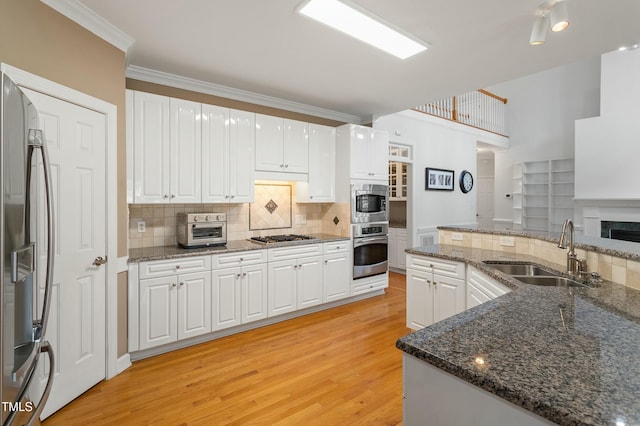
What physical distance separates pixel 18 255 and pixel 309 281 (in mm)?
2955

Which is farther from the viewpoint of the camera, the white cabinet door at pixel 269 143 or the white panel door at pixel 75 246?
the white cabinet door at pixel 269 143

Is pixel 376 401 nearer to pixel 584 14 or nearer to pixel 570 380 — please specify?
pixel 570 380

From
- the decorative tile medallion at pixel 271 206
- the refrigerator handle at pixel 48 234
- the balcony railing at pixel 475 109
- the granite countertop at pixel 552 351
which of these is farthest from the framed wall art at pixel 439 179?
the refrigerator handle at pixel 48 234

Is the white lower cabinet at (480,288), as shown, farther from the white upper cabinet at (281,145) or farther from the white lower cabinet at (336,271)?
the white upper cabinet at (281,145)

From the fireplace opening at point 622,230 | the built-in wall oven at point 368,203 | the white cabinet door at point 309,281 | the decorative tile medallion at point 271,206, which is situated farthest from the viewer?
the fireplace opening at point 622,230

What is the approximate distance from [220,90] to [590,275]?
3641mm

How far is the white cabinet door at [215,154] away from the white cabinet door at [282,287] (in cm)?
95

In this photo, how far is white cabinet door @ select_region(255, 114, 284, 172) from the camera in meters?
3.60

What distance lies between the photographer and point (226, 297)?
10.3 feet

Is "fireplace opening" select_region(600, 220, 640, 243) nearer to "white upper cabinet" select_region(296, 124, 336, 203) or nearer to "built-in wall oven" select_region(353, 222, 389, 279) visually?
"built-in wall oven" select_region(353, 222, 389, 279)

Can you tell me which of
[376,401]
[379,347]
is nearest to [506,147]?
[379,347]

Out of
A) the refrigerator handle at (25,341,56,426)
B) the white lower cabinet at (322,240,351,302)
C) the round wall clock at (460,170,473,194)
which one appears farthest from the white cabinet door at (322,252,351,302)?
the round wall clock at (460,170,473,194)

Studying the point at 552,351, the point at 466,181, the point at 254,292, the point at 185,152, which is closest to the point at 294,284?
the point at 254,292

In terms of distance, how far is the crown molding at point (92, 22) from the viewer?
199 centimetres
